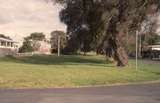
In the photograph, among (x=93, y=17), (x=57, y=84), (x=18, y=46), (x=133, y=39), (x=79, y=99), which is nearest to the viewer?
(x=79, y=99)

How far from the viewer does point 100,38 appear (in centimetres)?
5203

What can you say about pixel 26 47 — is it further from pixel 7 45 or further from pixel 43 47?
pixel 43 47

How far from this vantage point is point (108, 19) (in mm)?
47312

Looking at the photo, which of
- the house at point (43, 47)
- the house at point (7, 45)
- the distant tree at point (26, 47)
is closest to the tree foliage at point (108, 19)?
the house at point (7, 45)

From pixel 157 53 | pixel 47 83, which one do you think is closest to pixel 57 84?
pixel 47 83

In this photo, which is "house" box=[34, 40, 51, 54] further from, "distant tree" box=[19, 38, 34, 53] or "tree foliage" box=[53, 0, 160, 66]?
"tree foliage" box=[53, 0, 160, 66]

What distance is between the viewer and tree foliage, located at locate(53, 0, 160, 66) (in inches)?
1842

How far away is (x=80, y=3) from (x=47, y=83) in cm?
2523

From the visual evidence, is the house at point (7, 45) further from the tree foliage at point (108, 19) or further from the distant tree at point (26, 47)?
the tree foliage at point (108, 19)

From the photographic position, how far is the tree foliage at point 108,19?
4678 centimetres

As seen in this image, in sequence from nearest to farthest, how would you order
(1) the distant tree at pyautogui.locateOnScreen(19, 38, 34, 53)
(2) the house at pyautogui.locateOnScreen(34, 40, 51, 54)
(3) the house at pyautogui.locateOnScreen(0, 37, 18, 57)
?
1. (3) the house at pyautogui.locateOnScreen(0, 37, 18, 57)
2. (1) the distant tree at pyautogui.locateOnScreen(19, 38, 34, 53)
3. (2) the house at pyautogui.locateOnScreen(34, 40, 51, 54)

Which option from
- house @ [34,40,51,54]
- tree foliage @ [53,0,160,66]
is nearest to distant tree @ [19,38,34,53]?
house @ [34,40,51,54]

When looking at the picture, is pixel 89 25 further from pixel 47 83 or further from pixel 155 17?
pixel 47 83

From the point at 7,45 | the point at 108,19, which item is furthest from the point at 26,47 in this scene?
the point at 108,19
